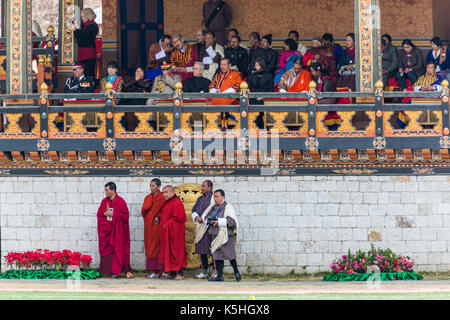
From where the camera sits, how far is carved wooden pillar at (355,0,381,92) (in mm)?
20844

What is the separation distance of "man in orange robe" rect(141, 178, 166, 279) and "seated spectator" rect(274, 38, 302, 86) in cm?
409

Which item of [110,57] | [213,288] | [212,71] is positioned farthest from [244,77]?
[213,288]

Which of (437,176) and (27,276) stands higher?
(437,176)

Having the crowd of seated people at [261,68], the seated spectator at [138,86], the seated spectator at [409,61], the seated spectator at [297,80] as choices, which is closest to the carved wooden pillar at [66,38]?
the crowd of seated people at [261,68]

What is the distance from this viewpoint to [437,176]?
20.6m

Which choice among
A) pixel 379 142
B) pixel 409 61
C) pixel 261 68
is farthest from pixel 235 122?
pixel 409 61

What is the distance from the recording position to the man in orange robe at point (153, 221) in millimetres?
20047

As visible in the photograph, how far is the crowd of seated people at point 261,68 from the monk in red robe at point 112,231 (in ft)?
8.20

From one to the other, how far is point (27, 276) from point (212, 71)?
6671mm

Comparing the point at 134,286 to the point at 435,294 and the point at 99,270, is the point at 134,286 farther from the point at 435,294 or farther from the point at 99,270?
the point at 435,294

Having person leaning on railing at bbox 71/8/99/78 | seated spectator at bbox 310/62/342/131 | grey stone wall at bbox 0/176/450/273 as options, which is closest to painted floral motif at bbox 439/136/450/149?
grey stone wall at bbox 0/176/450/273

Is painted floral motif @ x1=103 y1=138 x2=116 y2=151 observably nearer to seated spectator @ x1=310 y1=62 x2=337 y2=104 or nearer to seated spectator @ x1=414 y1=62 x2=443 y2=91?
seated spectator @ x1=310 y1=62 x2=337 y2=104

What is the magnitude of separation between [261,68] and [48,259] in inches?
249

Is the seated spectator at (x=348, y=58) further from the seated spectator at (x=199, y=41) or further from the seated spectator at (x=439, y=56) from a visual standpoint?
the seated spectator at (x=199, y=41)
